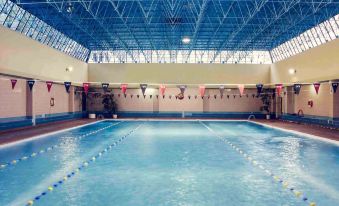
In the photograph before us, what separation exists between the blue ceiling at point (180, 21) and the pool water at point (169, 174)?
979cm

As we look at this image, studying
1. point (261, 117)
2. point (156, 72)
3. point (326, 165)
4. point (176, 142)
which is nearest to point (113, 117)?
point (156, 72)

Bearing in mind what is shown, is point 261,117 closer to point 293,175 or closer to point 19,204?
point 293,175

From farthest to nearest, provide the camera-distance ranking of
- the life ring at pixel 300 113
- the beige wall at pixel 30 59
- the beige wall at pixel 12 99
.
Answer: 1. the life ring at pixel 300 113
2. the beige wall at pixel 12 99
3. the beige wall at pixel 30 59

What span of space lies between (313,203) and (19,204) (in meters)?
6.19

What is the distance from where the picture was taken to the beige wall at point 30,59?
20.4m

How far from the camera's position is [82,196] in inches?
298

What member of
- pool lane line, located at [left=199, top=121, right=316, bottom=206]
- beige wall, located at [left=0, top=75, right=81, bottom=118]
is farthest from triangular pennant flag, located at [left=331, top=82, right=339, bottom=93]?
beige wall, located at [left=0, top=75, right=81, bottom=118]

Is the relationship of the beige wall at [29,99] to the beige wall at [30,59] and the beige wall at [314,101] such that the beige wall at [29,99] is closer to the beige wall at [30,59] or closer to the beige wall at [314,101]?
the beige wall at [30,59]

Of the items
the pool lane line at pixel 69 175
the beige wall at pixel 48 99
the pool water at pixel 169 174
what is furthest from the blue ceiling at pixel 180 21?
the pool lane line at pixel 69 175

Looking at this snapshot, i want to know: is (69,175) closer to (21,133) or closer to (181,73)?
(21,133)

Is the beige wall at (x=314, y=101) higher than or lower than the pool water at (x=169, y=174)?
higher

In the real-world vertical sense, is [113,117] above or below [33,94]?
below

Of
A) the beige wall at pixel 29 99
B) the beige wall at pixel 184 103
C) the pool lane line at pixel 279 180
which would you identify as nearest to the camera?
the pool lane line at pixel 279 180

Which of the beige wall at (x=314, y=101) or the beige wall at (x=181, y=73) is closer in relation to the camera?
the beige wall at (x=314, y=101)
